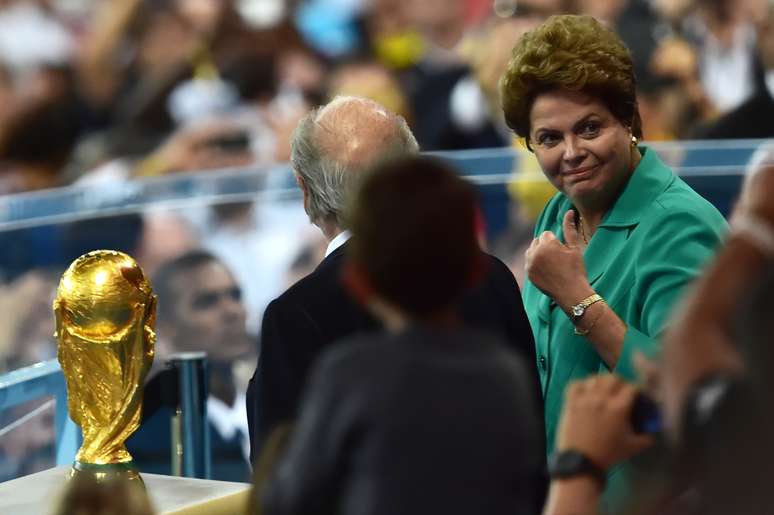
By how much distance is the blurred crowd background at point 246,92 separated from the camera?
6.04 metres

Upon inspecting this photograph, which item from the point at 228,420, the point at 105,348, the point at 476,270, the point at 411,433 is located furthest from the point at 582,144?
the point at 228,420

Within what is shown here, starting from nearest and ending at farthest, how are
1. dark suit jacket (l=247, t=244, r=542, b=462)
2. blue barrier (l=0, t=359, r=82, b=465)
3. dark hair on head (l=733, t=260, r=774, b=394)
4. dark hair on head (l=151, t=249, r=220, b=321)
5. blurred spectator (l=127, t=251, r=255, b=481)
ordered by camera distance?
dark hair on head (l=733, t=260, r=774, b=394) < dark suit jacket (l=247, t=244, r=542, b=462) < blue barrier (l=0, t=359, r=82, b=465) < blurred spectator (l=127, t=251, r=255, b=481) < dark hair on head (l=151, t=249, r=220, b=321)

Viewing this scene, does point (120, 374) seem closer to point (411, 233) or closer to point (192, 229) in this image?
point (411, 233)

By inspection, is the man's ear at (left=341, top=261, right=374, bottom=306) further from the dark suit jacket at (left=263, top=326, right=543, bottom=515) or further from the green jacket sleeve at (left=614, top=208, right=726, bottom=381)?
the green jacket sleeve at (left=614, top=208, right=726, bottom=381)

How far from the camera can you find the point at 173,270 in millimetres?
6172

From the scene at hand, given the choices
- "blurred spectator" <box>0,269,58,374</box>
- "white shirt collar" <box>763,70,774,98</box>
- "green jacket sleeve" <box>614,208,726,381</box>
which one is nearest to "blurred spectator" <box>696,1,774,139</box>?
"white shirt collar" <box>763,70,774,98</box>

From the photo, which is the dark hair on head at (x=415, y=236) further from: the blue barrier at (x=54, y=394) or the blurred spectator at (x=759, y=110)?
the blurred spectator at (x=759, y=110)

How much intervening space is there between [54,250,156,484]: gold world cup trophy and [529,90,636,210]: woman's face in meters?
0.79

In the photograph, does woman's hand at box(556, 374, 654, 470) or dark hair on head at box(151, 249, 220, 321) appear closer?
woman's hand at box(556, 374, 654, 470)

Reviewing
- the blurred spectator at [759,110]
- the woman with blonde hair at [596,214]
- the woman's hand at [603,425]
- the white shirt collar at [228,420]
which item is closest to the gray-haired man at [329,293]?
the woman with blonde hair at [596,214]

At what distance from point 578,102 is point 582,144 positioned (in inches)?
3.0

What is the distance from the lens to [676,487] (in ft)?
4.33

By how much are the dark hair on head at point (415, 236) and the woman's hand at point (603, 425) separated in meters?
0.24

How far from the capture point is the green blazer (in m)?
2.18
